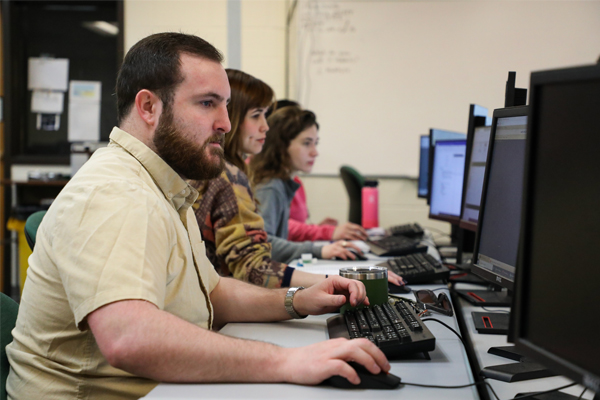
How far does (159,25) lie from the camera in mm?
4039

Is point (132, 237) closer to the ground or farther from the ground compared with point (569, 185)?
closer to the ground

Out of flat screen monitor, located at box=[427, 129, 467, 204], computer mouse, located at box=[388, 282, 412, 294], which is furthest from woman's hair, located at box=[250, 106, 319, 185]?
computer mouse, located at box=[388, 282, 412, 294]

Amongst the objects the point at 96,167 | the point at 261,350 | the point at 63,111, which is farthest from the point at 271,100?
the point at 63,111

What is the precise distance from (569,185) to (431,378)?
1.26 feet

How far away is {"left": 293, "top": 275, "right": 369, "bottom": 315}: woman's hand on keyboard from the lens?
3.68 feet

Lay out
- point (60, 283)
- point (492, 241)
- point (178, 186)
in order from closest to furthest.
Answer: point (60, 283) < point (178, 186) < point (492, 241)

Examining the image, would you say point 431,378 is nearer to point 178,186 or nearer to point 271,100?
point 178,186

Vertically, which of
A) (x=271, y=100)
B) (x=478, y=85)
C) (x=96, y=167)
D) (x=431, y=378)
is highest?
(x=478, y=85)

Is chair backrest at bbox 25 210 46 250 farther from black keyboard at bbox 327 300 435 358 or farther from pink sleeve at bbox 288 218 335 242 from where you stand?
pink sleeve at bbox 288 218 335 242

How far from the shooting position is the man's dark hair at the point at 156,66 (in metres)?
1.06

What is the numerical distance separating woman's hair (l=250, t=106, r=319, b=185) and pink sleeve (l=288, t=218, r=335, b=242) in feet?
1.11

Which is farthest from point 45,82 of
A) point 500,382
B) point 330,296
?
point 500,382

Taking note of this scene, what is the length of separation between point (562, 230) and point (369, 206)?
8.32 ft

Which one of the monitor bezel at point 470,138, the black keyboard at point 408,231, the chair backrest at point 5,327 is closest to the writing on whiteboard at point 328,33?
the black keyboard at point 408,231
